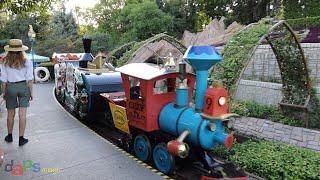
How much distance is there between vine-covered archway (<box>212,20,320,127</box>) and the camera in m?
6.57

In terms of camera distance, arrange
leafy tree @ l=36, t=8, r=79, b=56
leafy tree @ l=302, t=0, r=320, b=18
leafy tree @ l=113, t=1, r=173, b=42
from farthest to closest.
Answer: leafy tree @ l=36, t=8, r=79, b=56 < leafy tree @ l=113, t=1, r=173, b=42 < leafy tree @ l=302, t=0, r=320, b=18

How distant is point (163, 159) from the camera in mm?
6227

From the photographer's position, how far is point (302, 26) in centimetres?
2227

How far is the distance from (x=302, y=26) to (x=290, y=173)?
18561 millimetres

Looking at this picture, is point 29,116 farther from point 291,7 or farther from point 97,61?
point 291,7

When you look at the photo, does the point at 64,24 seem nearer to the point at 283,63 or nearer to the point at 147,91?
the point at 283,63

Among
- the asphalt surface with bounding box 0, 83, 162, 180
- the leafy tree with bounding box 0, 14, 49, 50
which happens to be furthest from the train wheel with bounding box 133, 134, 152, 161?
the leafy tree with bounding box 0, 14, 49, 50

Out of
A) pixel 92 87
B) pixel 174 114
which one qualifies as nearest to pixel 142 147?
pixel 174 114

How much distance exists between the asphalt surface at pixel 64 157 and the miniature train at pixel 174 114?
445 millimetres

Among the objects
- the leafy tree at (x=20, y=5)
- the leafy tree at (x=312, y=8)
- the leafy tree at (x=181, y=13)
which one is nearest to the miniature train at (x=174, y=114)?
the leafy tree at (x=20, y=5)

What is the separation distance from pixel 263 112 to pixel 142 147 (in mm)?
3901

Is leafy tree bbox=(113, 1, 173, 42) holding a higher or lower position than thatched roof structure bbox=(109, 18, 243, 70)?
higher

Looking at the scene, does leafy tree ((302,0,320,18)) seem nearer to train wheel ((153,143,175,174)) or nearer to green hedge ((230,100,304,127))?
green hedge ((230,100,304,127))

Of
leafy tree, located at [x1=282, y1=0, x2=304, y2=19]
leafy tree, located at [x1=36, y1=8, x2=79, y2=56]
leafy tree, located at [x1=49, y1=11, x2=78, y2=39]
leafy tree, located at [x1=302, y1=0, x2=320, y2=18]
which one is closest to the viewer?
leafy tree, located at [x1=302, y1=0, x2=320, y2=18]
